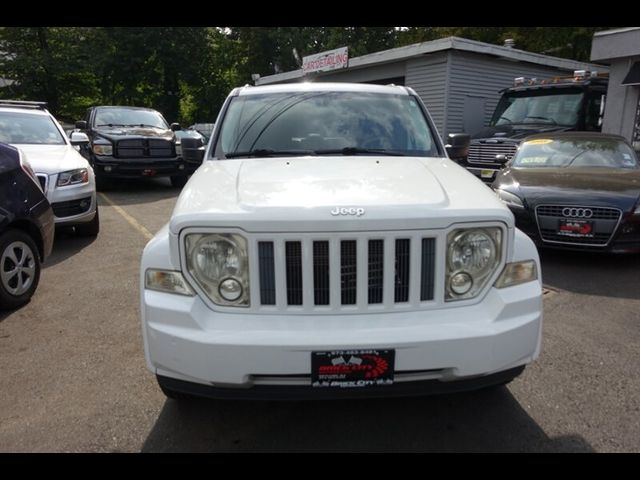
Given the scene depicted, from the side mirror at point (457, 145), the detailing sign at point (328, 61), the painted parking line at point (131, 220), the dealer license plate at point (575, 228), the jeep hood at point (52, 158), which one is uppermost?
the detailing sign at point (328, 61)

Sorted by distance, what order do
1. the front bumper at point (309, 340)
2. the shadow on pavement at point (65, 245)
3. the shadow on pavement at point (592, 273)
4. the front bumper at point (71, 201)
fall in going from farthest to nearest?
the front bumper at point (71, 201), the shadow on pavement at point (65, 245), the shadow on pavement at point (592, 273), the front bumper at point (309, 340)

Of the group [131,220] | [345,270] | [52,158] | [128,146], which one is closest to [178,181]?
[128,146]

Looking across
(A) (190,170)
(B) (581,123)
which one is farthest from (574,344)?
(A) (190,170)

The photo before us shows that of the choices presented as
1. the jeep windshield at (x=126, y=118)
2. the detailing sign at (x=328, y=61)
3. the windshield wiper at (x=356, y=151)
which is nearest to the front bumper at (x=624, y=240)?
the windshield wiper at (x=356, y=151)

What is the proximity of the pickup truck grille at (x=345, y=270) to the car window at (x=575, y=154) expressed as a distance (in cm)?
542

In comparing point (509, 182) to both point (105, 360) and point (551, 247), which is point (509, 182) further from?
point (105, 360)

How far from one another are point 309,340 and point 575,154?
6.32 metres

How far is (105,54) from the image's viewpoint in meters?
26.5

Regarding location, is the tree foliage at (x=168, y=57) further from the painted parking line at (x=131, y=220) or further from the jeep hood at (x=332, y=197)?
the jeep hood at (x=332, y=197)

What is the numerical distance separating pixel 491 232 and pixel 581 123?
986 cm

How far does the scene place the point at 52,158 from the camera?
21.8 feet

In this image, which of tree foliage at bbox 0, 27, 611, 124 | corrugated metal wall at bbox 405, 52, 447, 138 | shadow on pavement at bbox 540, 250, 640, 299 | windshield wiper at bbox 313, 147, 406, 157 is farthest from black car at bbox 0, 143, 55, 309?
tree foliage at bbox 0, 27, 611, 124

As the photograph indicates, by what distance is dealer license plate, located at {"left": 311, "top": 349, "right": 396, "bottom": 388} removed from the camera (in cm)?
218

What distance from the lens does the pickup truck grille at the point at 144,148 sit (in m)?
11.0
